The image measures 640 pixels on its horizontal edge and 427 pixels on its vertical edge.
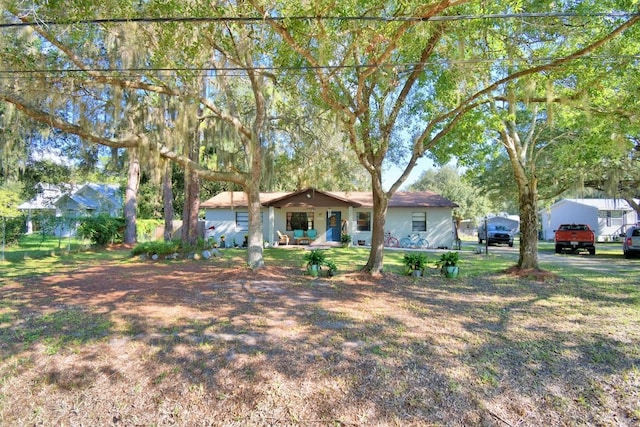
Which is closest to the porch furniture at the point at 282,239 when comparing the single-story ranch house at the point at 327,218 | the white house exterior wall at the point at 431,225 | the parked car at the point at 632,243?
the single-story ranch house at the point at 327,218

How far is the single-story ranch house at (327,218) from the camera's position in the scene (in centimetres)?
2014

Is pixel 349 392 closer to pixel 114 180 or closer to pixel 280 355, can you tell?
pixel 280 355

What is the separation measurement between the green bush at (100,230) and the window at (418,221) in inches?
654

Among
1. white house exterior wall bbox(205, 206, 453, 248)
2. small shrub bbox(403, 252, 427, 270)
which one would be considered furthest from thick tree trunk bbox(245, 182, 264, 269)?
white house exterior wall bbox(205, 206, 453, 248)

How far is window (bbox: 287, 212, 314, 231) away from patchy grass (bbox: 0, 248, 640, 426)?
13.8 metres

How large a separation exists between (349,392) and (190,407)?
1.48 metres

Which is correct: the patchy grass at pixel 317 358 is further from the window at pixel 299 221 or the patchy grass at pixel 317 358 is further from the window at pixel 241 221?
the window at pixel 299 221

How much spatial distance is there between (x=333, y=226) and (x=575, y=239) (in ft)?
40.7

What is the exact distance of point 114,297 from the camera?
7.25 metres

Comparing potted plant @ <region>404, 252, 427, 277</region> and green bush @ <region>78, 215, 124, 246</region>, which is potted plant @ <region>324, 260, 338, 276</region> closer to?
potted plant @ <region>404, 252, 427, 277</region>

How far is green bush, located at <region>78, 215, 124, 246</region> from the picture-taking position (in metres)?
18.3

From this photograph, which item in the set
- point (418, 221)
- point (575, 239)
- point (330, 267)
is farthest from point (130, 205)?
point (575, 239)

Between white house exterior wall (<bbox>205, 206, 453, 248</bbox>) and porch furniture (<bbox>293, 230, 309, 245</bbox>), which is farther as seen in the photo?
porch furniture (<bbox>293, 230, 309, 245</bbox>)

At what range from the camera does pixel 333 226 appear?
21.3 metres
